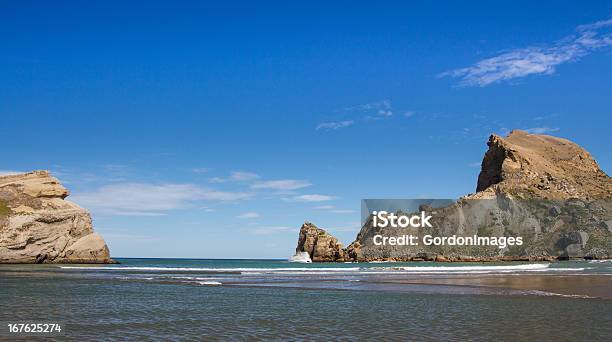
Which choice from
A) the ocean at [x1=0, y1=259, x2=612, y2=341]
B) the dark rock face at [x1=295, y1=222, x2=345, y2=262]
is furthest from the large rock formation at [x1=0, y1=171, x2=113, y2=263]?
the ocean at [x1=0, y1=259, x2=612, y2=341]

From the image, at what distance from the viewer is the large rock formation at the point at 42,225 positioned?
10544cm

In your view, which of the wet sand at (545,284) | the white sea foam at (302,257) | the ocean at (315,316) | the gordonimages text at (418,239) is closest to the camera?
the ocean at (315,316)

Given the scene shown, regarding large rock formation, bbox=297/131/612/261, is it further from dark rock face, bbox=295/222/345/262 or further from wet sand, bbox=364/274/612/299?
wet sand, bbox=364/274/612/299

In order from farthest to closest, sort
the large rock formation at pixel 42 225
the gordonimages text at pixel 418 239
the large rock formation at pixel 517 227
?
the gordonimages text at pixel 418 239
the large rock formation at pixel 517 227
the large rock formation at pixel 42 225

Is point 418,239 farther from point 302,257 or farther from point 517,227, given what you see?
point 302,257

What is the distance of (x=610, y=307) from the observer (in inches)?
967

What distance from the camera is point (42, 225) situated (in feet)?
359

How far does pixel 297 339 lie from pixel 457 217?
592 ft

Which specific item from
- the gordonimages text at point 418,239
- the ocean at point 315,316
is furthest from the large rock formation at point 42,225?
the gordonimages text at point 418,239

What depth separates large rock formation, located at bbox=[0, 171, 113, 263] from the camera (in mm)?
105438

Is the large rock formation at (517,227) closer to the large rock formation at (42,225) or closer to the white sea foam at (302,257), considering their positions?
the white sea foam at (302,257)

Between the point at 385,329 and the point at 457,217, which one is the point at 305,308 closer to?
the point at 385,329

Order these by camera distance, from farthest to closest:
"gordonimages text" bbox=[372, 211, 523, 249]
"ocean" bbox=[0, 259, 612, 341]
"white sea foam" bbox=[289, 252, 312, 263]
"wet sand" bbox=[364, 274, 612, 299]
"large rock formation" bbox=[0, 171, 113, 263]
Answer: "gordonimages text" bbox=[372, 211, 523, 249] → "white sea foam" bbox=[289, 252, 312, 263] → "large rock formation" bbox=[0, 171, 113, 263] → "wet sand" bbox=[364, 274, 612, 299] → "ocean" bbox=[0, 259, 612, 341]

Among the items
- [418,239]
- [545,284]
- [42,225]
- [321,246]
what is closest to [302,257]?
[321,246]
